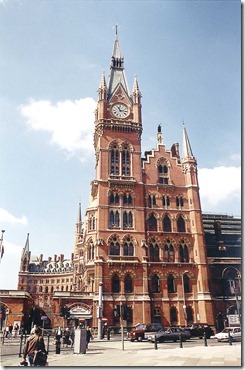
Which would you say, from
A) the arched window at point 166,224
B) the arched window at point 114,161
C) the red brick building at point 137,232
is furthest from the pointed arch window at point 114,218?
the arched window at point 166,224

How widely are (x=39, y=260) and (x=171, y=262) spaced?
283 ft

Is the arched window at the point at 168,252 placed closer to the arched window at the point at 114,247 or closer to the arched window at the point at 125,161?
the arched window at the point at 114,247

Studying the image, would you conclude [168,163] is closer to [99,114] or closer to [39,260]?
[99,114]

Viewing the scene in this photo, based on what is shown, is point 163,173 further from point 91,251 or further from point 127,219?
point 91,251

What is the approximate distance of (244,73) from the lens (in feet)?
46.1

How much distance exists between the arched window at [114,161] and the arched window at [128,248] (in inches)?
419

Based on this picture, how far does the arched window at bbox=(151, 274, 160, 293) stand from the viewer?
45.0m

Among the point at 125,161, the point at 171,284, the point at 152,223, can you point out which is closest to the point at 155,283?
the point at 171,284

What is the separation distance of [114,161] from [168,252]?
15836mm

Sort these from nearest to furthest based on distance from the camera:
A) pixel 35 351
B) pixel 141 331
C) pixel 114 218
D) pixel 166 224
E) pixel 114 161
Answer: pixel 35 351, pixel 141 331, pixel 114 218, pixel 166 224, pixel 114 161

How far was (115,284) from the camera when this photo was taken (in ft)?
144

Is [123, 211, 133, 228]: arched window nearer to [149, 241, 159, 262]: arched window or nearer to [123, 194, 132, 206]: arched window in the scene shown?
[123, 194, 132, 206]: arched window

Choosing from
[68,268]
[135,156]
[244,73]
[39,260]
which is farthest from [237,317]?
[39,260]

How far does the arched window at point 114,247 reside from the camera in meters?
45.1
